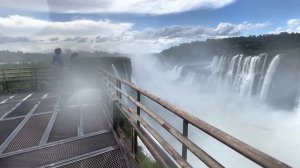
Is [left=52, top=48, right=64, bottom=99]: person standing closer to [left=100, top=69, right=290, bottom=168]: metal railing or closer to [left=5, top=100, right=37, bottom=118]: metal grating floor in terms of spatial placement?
[left=5, top=100, right=37, bottom=118]: metal grating floor

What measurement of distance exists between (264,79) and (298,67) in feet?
14.7

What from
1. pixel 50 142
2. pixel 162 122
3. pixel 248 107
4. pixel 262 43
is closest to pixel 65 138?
pixel 50 142

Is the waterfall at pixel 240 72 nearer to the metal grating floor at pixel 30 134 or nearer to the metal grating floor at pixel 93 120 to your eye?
the metal grating floor at pixel 93 120

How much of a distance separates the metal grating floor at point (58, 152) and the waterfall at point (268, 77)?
1323 inches

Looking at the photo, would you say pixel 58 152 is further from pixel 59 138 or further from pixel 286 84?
pixel 286 84

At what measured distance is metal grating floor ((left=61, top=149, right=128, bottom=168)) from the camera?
4773mm

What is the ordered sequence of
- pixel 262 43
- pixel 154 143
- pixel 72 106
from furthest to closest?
pixel 262 43
pixel 72 106
pixel 154 143

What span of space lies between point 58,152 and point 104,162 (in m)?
1.26

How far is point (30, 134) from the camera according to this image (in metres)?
6.64

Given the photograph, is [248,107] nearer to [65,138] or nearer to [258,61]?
[258,61]

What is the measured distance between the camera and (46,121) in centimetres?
789

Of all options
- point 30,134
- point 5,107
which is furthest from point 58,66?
point 30,134

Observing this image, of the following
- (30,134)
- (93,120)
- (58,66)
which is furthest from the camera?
(58,66)

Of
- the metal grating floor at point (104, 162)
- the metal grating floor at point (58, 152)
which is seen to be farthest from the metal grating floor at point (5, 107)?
the metal grating floor at point (104, 162)
